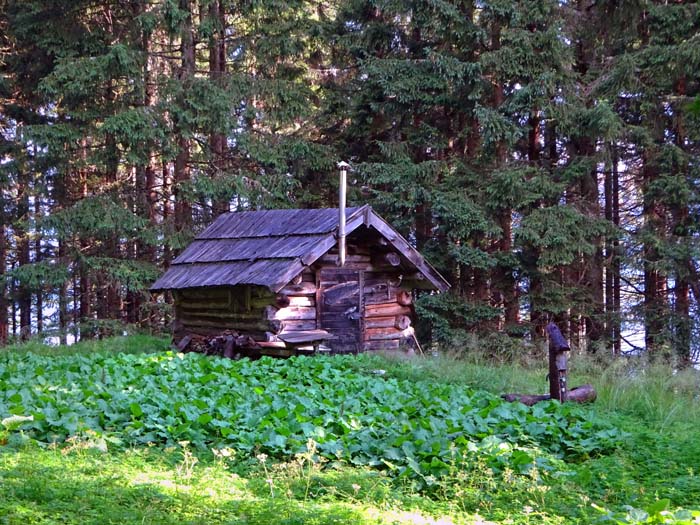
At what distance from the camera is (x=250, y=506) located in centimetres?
461

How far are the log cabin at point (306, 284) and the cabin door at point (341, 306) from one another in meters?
0.02

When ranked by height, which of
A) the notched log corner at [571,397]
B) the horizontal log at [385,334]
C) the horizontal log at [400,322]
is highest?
the horizontal log at [400,322]

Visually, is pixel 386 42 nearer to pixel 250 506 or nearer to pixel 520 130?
pixel 520 130

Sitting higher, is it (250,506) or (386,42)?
(386,42)

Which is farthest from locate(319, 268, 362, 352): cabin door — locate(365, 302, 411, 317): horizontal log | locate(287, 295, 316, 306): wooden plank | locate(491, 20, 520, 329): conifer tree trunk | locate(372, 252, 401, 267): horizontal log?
locate(491, 20, 520, 329): conifer tree trunk

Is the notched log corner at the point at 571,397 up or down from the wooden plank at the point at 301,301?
down

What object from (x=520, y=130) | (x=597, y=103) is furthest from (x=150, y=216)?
(x=597, y=103)

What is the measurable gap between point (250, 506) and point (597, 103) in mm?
17709

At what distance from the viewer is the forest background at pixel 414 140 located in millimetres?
19484

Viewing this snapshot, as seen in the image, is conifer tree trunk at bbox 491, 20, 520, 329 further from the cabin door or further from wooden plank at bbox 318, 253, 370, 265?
the cabin door

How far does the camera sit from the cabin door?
630 inches

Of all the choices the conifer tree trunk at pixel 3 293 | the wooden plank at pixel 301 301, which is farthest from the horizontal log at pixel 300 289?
the conifer tree trunk at pixel 3 293

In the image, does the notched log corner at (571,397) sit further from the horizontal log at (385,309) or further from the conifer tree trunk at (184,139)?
the conifer tree trunk at (184,139)

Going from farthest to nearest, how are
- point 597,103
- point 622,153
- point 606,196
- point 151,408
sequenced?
point 606,196
point 622,153
point 597,103
point 151,408
